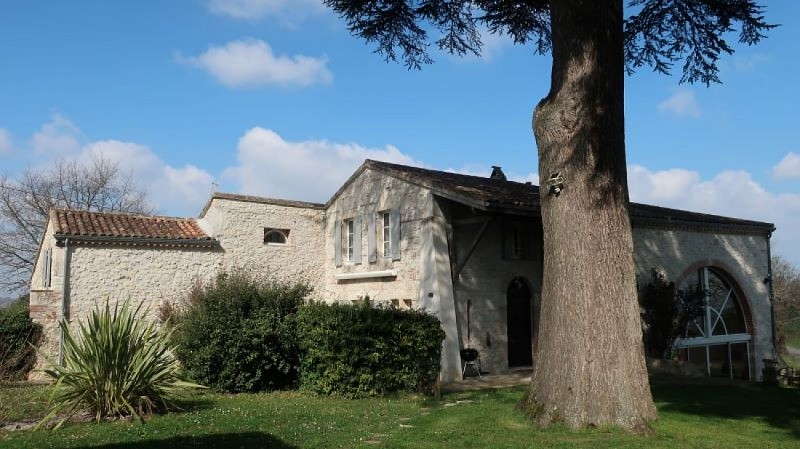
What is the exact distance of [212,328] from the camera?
11688 mm

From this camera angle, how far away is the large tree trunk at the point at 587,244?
712 centimetres

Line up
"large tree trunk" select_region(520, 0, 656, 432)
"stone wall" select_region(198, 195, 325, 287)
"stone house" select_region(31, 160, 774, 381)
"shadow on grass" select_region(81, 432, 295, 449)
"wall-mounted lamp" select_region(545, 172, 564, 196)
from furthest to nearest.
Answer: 1. "stone wall" select_region(198, 195, 325, 287)
2. "stone house" select_region(31, 160, 774, 381)
3. "wall-mounted lamp" select_region(545, 172, 564, 196)
4. "large tree trunk" select_region(520, 0, 656, 432)
5. "shadow on grass" select_region(81, 432, 295, 449)

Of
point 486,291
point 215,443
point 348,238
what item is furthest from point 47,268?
point 215,443

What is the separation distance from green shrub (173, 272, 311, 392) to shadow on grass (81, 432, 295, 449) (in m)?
4.39

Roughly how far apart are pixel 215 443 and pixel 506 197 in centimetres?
904

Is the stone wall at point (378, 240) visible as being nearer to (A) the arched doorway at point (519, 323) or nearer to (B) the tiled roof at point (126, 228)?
(A) the arched doorway at point (519, 323)

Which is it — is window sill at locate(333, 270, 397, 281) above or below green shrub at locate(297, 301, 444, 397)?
above

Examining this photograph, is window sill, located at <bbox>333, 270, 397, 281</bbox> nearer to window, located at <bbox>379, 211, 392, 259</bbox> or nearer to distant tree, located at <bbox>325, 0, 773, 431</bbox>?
window, located at <bbox>379, 211, 392, 259</bbox>

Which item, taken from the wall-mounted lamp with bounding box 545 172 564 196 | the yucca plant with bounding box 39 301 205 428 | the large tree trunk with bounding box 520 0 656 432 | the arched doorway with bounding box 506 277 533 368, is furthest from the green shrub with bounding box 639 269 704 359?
the yucca plant with bounding box 39 301 205 428

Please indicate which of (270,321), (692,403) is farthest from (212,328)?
(692,403)

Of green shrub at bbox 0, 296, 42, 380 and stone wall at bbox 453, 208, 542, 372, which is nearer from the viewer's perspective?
green shrub at bbox 0, 296, 42, 380

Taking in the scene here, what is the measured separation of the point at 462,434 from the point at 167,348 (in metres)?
4.63

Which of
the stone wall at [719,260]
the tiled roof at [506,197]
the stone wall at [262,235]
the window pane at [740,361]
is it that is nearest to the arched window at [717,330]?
the window pane at [740,361]

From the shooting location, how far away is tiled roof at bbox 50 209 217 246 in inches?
585
